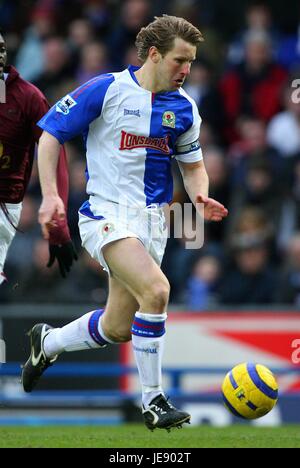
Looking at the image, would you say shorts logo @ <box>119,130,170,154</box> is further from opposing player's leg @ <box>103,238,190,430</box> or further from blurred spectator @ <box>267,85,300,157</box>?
blurred spectator @ <box>267,85,300,157</box>

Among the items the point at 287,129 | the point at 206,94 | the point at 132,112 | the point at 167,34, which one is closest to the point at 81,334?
the point at 132,112

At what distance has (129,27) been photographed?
55.7ft

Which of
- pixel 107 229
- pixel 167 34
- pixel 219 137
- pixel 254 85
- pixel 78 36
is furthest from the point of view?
pixel 78 36

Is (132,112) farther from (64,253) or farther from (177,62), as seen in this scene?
(64,253)

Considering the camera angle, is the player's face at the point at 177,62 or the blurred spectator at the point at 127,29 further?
the blurred spectator at the point at 127,29

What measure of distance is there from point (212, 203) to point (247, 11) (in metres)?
8.99

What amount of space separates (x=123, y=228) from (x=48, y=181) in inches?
23.4

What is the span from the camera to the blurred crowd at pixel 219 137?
13.5 metres

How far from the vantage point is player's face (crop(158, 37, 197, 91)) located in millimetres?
8422

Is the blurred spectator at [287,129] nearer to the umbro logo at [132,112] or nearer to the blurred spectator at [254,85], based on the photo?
the blurred spectator at [254,85]

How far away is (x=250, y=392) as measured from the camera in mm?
8508

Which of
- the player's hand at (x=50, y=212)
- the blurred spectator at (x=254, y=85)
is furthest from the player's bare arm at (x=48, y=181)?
the blurred spectator at (x=254, y=85)

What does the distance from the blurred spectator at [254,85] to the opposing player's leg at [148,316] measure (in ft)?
23.9

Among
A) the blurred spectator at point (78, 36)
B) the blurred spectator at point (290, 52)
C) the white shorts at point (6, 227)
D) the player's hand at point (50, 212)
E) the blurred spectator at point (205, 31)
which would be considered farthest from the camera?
the blurred spectator at point (78, 36)
